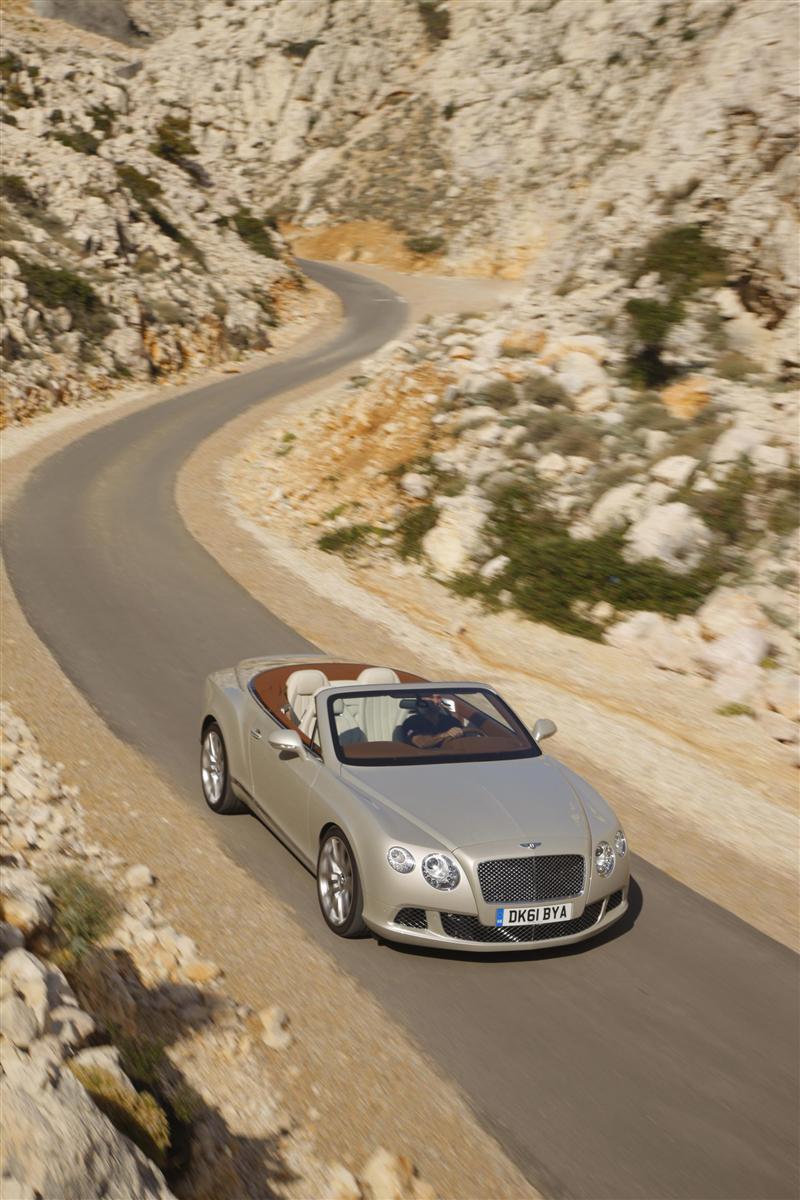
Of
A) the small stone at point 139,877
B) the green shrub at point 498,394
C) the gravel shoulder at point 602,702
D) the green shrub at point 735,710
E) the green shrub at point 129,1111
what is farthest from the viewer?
the green shrub at point 498,394

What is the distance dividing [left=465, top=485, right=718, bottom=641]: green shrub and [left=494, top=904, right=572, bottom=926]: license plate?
8310 mm

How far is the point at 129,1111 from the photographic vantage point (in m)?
4.56

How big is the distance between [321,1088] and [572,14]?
6215 cm

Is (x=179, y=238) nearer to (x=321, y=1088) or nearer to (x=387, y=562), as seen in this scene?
(x=387, y=562)

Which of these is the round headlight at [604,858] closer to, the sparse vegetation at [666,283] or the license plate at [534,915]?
the license plate at [534,915]

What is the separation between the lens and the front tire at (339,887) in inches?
270

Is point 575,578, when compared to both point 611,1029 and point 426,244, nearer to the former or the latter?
point 611,1029

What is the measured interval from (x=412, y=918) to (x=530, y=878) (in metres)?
0.73

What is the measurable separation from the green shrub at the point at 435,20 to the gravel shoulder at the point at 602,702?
5307 cm

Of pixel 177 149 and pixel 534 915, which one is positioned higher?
pixel 177 149

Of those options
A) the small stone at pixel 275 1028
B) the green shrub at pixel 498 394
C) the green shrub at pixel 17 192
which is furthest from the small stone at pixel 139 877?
the green shrub at pixel 17 192

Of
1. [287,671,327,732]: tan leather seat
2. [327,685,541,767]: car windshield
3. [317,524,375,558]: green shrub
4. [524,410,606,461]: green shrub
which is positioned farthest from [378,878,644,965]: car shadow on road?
[524,410,606,461]: green shrub

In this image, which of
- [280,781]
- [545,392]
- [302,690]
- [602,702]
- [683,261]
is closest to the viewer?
[280,781]

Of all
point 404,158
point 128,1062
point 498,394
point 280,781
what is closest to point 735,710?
point 280,781
